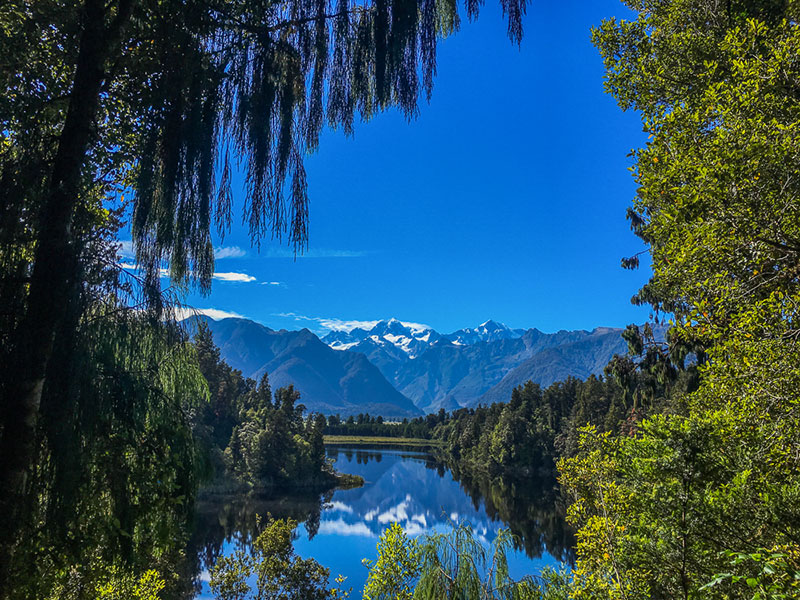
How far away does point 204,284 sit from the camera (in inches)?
148

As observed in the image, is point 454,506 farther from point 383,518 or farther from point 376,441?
point 376,441

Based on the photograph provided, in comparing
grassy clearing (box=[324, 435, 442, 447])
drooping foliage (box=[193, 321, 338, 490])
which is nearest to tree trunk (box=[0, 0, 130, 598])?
drooping foliage (box=[193, 321, 338, 490])

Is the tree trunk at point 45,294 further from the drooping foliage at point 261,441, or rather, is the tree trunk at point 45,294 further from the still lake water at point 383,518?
the drooping foliage at point 261,441

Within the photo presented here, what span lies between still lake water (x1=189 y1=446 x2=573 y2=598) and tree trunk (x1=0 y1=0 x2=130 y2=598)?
19.6m

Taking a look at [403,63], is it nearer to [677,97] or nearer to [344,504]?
[677,97]

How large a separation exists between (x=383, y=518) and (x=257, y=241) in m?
63.2

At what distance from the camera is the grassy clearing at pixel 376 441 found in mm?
152125

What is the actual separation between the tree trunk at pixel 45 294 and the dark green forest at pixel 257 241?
0.05ft

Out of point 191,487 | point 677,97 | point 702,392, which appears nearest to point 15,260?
point 191,487

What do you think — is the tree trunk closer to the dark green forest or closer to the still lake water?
the dark green forest

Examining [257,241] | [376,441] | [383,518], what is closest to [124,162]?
[257,241]

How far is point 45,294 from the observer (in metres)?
2.84

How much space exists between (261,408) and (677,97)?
2962 inches

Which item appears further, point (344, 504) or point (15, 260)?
point (344, 504)
